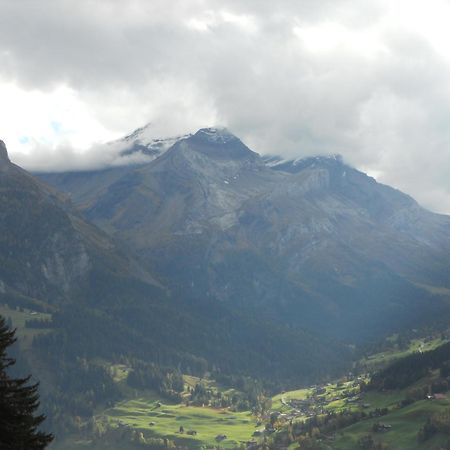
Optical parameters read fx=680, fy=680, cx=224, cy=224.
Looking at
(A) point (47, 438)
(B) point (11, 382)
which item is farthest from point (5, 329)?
(A) point (47, 438)

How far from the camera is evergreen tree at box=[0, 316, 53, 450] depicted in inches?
1839

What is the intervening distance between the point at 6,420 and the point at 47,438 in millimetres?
3505

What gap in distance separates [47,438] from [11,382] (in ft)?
15.9

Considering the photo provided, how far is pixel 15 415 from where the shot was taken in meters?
47.9

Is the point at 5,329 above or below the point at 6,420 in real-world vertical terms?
above

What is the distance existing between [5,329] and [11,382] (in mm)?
4208

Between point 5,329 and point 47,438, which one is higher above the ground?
point 5,329

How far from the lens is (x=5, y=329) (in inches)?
1865

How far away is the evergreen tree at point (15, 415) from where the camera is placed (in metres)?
46.7

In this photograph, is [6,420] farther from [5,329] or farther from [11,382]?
[5,329]

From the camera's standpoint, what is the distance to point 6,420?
47.3m

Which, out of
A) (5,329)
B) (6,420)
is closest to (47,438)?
(6,420)

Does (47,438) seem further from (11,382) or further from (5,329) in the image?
(5,329)

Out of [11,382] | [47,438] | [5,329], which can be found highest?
[5,329]
